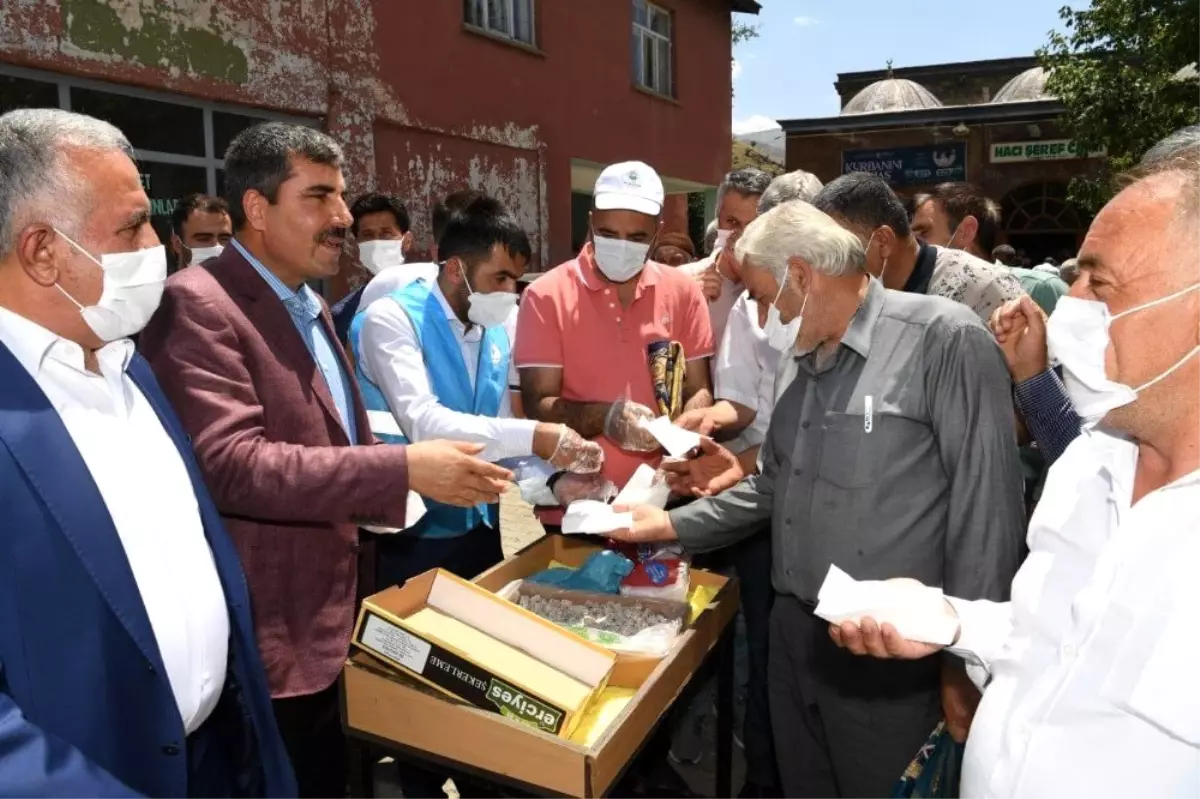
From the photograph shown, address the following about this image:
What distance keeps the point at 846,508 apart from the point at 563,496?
3.39 ft

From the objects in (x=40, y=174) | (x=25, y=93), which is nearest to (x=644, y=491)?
(x=40, y=174)

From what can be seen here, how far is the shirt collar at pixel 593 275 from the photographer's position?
128 inches

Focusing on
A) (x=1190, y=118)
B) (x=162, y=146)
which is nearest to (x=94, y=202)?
(x=162, y=146)

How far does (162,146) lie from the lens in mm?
6980

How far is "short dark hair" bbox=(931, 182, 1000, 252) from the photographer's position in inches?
184

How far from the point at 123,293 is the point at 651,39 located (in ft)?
46.1

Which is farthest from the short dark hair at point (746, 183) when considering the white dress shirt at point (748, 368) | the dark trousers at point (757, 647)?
A: the dark trousers at point (757, 647)

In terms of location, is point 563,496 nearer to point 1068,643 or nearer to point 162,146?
point 1068,643

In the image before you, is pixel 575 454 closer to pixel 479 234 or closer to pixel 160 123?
pixel 479 234

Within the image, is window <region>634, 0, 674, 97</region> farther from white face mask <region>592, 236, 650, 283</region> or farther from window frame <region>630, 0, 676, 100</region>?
white face mask <region>592, 236, 650, 283</region>

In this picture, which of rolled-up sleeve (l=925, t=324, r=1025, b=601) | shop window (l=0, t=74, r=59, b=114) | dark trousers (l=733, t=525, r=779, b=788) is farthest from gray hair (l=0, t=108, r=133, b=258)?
shop window (l=0, t=74, r=59, b=114)

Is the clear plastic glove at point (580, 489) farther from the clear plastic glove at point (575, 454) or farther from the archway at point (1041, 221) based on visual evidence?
the archway at point (1041, 221)

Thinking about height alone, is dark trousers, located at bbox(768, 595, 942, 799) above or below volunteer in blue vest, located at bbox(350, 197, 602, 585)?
below

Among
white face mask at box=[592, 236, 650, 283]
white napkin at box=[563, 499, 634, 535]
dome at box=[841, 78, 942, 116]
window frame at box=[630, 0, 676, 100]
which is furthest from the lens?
dome at box=[841, 78, 942, 116]
